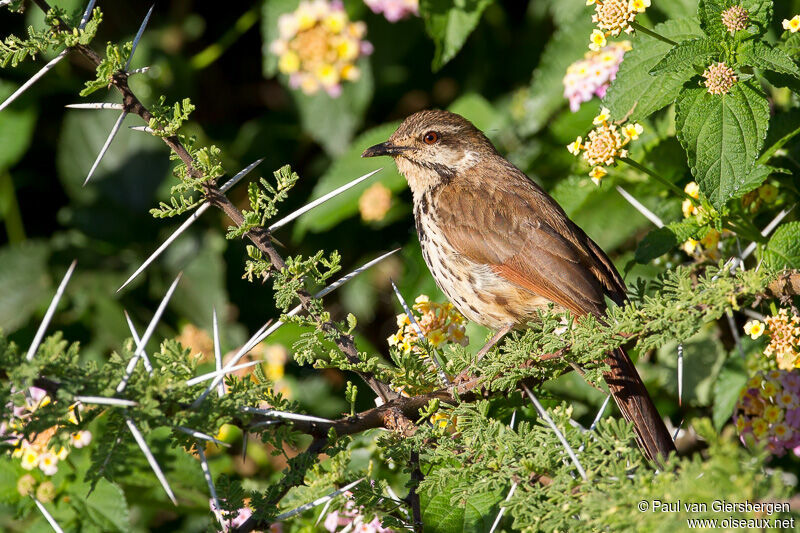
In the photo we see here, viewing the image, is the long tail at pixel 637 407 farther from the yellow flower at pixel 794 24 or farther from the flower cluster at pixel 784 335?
the yellow flower at pixel 794 24

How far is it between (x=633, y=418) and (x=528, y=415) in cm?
40

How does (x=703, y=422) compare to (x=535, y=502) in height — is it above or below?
above

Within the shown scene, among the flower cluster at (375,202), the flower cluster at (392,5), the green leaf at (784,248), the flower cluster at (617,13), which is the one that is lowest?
the flower cluster at (375,202)

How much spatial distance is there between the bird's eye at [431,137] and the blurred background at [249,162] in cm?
37

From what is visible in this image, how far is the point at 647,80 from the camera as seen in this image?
324cm

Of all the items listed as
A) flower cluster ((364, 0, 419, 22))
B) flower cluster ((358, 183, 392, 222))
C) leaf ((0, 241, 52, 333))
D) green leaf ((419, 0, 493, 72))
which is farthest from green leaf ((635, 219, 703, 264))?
leaf ((0, 241, 52, 333))

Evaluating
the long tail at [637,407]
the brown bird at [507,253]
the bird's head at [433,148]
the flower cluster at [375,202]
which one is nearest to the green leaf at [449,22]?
the bird's head at [433,148]

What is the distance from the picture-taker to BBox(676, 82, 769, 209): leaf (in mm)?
2879

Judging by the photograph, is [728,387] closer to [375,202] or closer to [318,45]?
[375,202]

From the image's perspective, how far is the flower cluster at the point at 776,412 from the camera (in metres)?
3.13

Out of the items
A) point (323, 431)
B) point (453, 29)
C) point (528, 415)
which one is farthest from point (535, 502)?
point (453, 29)

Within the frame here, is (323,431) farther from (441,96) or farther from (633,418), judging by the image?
(441,96)

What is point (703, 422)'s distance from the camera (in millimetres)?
1564

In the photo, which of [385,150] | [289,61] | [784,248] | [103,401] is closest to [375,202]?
[385,150]
